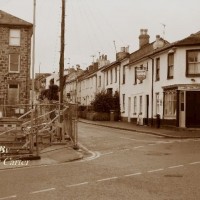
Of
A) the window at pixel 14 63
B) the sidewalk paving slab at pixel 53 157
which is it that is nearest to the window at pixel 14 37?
the window at pixel 14 63

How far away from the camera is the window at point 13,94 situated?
147 ft

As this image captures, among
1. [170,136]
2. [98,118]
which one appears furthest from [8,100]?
[170,136]

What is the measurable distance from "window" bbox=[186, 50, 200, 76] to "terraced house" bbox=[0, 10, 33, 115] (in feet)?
53.3

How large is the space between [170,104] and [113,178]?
25.7 meters

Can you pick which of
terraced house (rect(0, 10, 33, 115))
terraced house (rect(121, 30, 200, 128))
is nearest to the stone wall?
terraced house (rect(0, 10, 33, 115))

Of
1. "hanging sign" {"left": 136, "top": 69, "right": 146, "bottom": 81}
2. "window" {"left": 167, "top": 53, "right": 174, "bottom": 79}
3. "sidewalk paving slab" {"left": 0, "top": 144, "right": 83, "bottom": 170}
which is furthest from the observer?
"hanging sign" {"left": 136, "top": 69, "right": 146, "bottom": 81}

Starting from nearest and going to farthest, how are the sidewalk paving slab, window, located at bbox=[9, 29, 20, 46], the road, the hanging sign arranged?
1. the road
2. the sidewalk paving slab
3. the hanging sign
4. window, located at bbox=[9, 29, 20, 46]

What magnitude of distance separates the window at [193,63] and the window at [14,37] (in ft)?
59.6

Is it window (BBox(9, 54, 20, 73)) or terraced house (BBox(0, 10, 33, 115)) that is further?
window (BBox(9, 54, 20, 73))

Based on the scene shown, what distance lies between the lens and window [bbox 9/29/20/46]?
152ft

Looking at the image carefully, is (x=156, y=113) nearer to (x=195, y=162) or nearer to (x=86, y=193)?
(x=195, y=162)

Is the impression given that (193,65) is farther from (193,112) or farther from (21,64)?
(21,64)

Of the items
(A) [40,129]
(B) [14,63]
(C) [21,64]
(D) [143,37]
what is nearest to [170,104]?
(D) [143,37]

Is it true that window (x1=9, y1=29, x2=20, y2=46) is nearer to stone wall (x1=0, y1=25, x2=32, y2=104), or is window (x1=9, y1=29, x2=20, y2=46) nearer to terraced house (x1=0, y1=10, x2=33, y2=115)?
terraced house (x1=0, y1=10, x2=33, y2=115)
